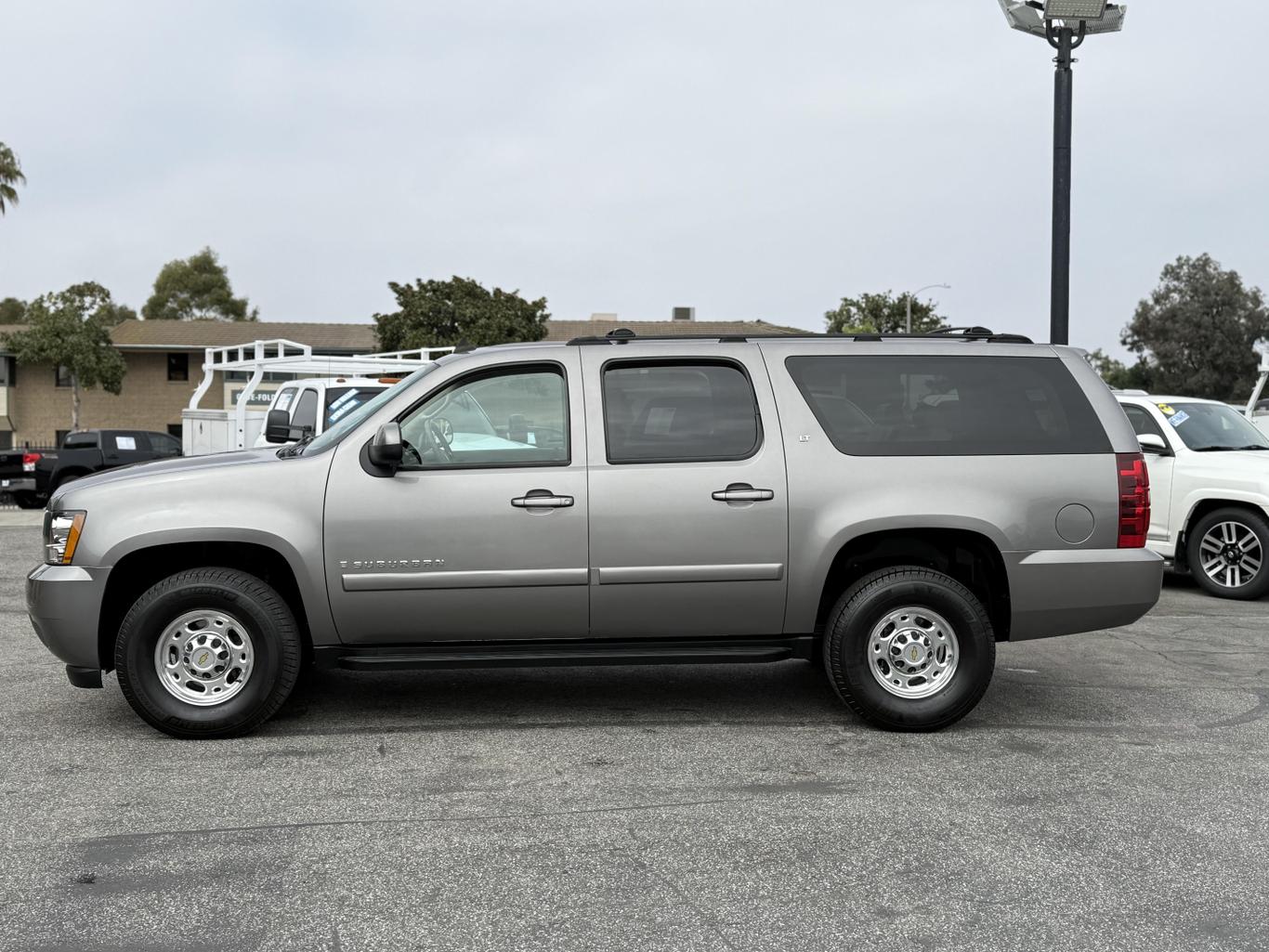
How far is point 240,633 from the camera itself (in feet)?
19.2

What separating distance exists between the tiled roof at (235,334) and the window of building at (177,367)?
781 mm

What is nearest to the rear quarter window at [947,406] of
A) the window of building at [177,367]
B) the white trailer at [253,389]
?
the white trailer at [253,389]

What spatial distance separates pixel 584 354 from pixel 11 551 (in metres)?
10.5

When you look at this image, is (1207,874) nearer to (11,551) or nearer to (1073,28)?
(1073,28)

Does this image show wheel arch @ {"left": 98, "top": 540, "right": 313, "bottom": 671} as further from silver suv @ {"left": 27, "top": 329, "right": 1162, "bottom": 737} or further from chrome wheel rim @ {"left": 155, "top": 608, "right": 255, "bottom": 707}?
chrome wheel rim @ {"left": 155, "top": 608, "right": 255, "bottom": 707}

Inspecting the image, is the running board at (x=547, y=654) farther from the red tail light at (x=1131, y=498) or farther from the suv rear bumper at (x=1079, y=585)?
the red tail light at (x=1131, y=498)

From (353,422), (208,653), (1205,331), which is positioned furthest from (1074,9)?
(1205,331)

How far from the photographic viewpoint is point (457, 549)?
5812 mm

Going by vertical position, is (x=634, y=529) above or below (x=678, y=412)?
below

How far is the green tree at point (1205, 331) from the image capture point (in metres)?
60.9

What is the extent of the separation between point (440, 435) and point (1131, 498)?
3259mm

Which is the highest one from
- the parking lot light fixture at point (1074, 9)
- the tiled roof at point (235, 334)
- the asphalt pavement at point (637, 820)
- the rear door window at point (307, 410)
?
the parking lot light fixture at point (1074, 9)

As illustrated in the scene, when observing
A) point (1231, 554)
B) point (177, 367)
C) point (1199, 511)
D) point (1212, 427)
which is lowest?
point (1231, 554)

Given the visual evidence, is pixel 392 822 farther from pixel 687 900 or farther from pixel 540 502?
pixel 540 502
